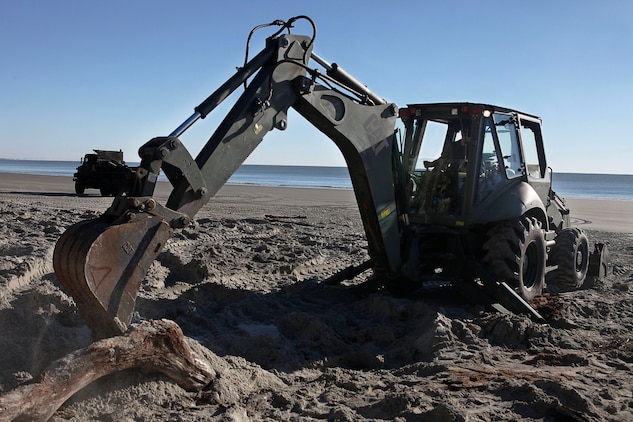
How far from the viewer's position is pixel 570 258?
7.96 metres

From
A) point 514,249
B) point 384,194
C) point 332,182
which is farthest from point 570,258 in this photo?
point 332,182

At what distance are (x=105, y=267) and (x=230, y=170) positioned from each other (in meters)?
1.31

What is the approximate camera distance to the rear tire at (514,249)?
6.73 meters

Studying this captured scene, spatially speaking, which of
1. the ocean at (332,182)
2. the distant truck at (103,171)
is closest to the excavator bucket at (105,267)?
the distant truck at (103,171)

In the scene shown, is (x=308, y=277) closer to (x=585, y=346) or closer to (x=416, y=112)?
(x=416, y=112)

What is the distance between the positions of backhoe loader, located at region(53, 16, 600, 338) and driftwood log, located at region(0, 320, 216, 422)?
234 millimetres

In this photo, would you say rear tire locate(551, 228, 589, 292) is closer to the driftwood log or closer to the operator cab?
the operator cab

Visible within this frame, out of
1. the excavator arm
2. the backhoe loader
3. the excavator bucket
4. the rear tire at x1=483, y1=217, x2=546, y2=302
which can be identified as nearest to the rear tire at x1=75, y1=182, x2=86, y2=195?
the backhoe loader

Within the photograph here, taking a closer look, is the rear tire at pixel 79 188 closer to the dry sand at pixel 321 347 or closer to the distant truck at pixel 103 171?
the distant truck at pixel 103 171

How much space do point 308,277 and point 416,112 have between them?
2.71 metres

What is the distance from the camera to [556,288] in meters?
8.68

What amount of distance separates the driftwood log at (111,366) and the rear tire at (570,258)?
550cm

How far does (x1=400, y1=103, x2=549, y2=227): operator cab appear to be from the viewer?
6867mm

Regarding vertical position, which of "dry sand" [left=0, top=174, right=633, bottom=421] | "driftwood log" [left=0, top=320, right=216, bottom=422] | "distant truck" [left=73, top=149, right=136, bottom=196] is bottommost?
"dry sand" [left=0, top=174, right=633, bottom=421]
